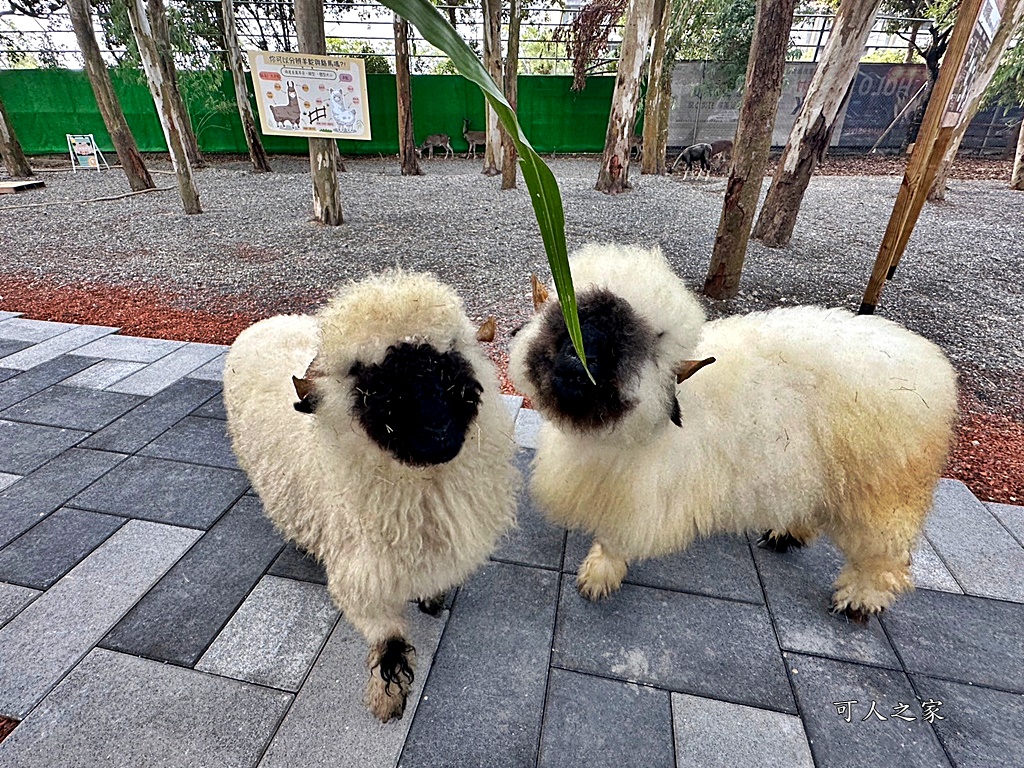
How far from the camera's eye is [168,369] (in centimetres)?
431

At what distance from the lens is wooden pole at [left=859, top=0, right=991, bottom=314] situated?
3.17m

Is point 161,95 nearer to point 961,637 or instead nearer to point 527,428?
point 527,428

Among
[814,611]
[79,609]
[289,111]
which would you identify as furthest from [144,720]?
[289,111]

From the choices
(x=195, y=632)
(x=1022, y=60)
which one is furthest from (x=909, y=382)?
(x=1022, y=60)

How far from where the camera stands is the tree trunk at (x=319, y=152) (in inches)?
290

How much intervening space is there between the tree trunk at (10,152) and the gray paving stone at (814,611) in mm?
18937

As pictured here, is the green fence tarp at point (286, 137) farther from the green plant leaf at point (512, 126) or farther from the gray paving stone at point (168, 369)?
the green plant leaf at point (512, 126)

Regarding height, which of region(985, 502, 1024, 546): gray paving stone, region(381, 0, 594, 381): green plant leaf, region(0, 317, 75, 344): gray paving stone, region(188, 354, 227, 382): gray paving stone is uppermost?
region(381, 0, 594, 381): green plant leaf

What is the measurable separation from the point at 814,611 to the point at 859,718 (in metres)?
0.48

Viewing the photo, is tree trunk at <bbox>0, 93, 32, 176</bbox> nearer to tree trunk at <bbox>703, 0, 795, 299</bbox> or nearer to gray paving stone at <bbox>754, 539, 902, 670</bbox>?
tree trunk at <bbox>703, 0, 795, 299</bbox>

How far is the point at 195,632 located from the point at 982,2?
5485 mm

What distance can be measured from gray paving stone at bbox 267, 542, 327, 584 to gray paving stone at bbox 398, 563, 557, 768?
2.41ft

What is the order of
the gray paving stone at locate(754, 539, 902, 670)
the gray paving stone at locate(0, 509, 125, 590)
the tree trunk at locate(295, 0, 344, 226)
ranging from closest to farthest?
the gray paving stone at locate(754, 539, 902, 670) → the gray paving stone at locate(0, 509, 125, 590) → the tree trunk at locate(295, 0, 344, 226)

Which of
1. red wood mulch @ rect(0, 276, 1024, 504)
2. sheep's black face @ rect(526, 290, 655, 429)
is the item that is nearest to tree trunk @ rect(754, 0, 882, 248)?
red wood mulch @ rect(0, 276, 1024, 504)
